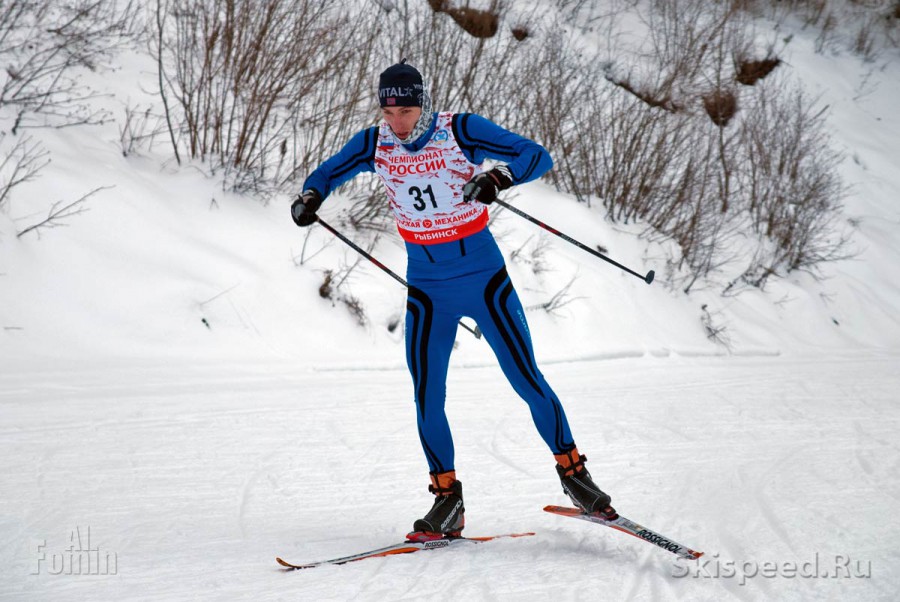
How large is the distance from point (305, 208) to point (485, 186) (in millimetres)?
841

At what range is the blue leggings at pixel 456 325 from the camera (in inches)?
127

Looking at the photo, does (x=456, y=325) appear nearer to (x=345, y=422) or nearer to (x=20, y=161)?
(x=345, y=422)

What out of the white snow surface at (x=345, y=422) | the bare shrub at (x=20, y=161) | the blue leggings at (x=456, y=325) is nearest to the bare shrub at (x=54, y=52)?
the bare shrub at (x=20, y=161)

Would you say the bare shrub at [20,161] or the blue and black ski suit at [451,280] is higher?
the blue and black ski suit at [451,280]

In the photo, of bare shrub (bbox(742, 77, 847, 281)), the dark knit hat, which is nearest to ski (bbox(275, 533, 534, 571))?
the dark knit hat

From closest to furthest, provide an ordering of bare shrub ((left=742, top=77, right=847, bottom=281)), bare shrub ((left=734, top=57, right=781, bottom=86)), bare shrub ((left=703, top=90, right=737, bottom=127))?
bare shrub ((left=742, top=77, right=847, bottom=281)), bare shrub ((left=703, top=90, right=737, bottom=127)), bare shrub ((left=734, top=57, right=781, bottom=86))

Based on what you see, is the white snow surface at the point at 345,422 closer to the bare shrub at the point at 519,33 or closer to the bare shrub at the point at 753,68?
the bare shrub at the point at 519,33

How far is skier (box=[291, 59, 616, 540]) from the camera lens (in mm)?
3135

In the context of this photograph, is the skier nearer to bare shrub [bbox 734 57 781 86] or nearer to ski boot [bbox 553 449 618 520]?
ski boot [bbox 553 449 618 520]

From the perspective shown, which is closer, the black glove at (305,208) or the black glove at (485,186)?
the black glove at (485,186)

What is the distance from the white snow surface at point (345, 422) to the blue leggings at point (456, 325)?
0.53m

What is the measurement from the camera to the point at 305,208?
3.31m

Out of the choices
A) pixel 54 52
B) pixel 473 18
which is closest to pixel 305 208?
pixel 54 52

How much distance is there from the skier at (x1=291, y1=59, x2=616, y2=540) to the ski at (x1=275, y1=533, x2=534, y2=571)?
1.6 inches
